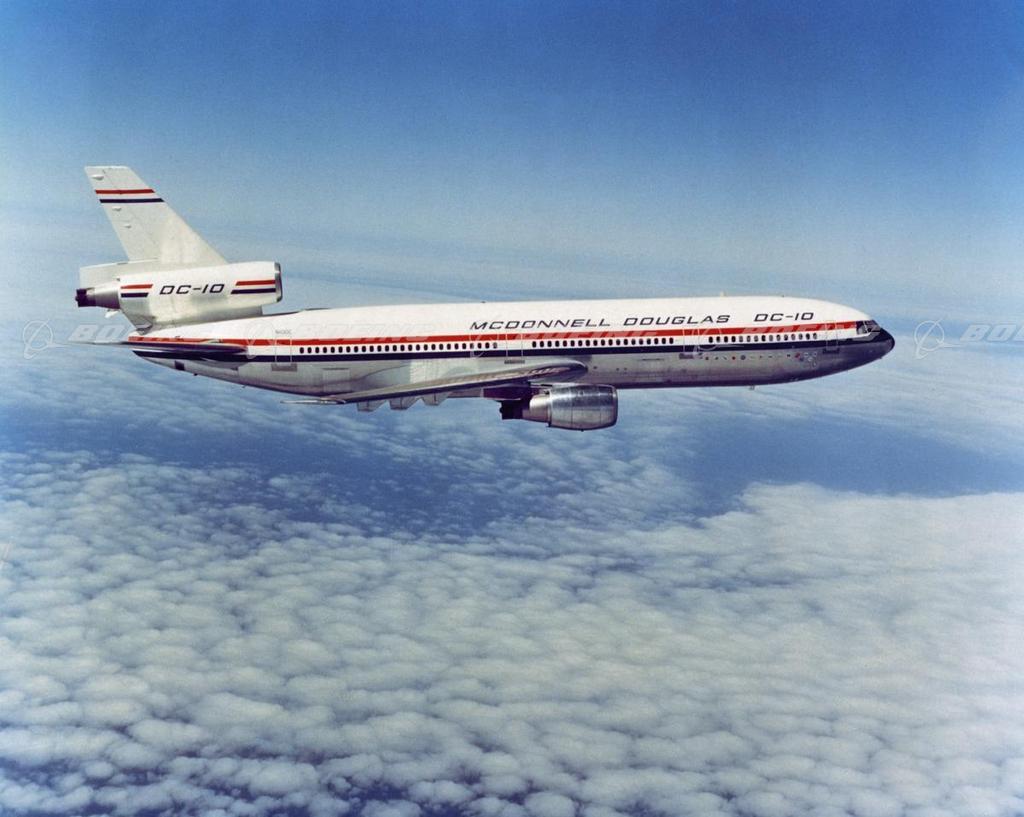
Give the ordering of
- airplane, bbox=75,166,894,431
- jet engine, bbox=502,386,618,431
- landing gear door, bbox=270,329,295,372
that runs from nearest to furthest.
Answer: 1. airplane, bbox=75,166,894,431
2. jet engine, bbox=502,386,618,431
3. landing gear door, bbox=270,329,295,372

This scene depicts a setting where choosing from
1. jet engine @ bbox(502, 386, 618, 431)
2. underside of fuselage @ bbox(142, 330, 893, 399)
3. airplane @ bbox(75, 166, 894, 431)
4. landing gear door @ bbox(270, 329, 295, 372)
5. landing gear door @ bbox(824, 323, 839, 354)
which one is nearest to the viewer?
airplane @ bbox(75, 166, 894, 431)

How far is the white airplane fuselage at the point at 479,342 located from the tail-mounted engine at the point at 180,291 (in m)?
0.65

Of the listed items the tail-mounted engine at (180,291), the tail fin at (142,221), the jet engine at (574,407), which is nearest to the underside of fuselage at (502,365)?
the jet engine at (574,407)

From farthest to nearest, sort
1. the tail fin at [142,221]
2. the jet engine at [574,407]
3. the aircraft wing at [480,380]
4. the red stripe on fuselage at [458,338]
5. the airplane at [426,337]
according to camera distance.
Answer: the red stripe on fuselage at [458,338] < the jet engine at [574,407] < the aircraft wing at [480,380] < the airplane at [426,337] < the tail fin at [142,221]

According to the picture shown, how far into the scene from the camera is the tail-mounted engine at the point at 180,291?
29.2 m

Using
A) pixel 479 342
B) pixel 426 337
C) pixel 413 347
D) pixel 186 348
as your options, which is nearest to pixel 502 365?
pixel 479 342

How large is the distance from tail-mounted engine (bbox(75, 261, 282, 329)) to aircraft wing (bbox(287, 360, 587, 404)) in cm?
581

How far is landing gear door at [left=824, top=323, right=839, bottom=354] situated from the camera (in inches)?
1356

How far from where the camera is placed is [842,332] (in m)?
34.6

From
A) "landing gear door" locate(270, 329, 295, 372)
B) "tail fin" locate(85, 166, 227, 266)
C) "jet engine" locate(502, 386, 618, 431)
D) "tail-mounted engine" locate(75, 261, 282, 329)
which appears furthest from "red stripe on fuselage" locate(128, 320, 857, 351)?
"tail fin" locate(85, 166, 227, 266)

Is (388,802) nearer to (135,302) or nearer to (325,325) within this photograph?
(325,325)

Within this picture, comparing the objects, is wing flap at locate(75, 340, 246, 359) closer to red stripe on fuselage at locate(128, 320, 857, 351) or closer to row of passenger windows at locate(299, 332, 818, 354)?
red stripe on fuselage at locate(128, 320, 857, 351)

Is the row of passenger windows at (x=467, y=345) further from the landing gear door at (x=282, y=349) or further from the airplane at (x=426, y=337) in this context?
the landing gear door at (x=282, y=349)

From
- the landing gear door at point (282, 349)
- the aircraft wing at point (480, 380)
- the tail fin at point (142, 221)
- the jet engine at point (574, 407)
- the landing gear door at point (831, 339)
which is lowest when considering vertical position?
the jet engine at point (574, 407)
